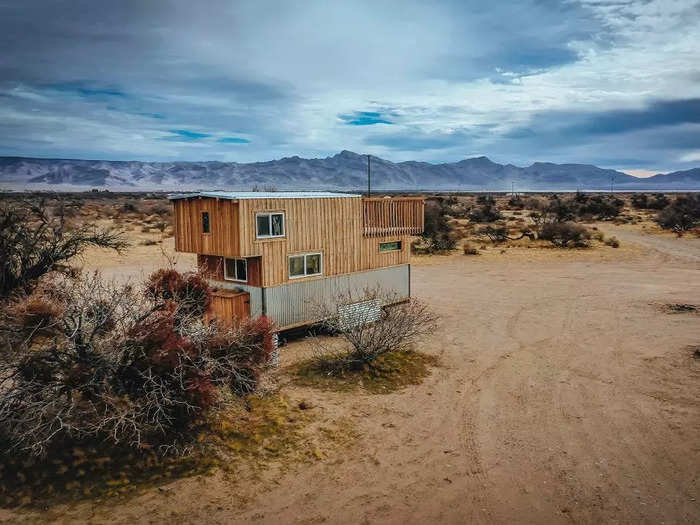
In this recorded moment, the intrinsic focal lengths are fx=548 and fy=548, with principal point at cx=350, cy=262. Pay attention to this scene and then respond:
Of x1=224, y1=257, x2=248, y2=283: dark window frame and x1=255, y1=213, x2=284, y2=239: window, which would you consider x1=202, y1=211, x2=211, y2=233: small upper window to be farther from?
x1=255, y1=213, x2=284, y2=239: window

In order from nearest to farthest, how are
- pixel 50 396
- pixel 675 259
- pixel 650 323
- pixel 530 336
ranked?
pixel 50 396 < pixel 530 336 < pixel 650 323 < pixel 675 259

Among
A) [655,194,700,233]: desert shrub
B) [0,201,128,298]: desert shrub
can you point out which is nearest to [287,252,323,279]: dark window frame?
[0,201,128,298]: desert shrub

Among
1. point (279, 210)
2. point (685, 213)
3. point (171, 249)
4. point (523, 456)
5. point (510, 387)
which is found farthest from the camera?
point (685, 213)

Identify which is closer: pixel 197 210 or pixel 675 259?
pixel 197 210

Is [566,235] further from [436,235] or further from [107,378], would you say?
[107,378]

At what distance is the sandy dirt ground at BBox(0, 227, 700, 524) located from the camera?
727 cm

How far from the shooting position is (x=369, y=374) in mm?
12062

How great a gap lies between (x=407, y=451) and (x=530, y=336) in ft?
25.6

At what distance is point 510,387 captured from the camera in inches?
454

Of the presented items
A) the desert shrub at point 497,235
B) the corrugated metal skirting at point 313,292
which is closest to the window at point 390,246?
the corrugated metal skirting at point 313,292

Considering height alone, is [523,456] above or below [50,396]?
below

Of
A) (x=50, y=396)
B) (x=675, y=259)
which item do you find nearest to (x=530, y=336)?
(x=50, y=396)

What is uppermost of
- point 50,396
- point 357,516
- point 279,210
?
point 279,210

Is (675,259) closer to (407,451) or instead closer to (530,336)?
(530,336)
